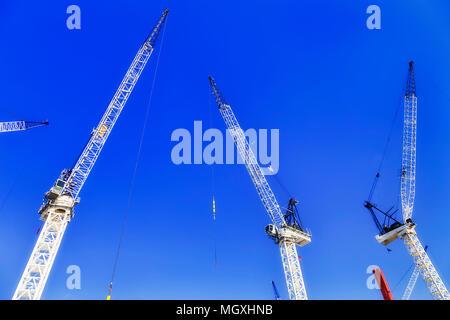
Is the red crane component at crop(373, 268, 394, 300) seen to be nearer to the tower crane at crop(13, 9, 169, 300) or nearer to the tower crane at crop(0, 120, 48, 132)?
the tower crane at crop(13, 9, 169, 300)

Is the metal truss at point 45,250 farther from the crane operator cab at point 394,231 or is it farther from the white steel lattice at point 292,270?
the crane operator cab at point 394,231

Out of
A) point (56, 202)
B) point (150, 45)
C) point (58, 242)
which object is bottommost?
point (58, 242)

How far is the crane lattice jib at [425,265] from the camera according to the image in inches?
2566

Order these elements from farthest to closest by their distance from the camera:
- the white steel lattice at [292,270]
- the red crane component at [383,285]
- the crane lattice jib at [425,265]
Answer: the crane lattice jib at [425,265] < the white steel lattice at [292,270] < the red crane component at [383,285]

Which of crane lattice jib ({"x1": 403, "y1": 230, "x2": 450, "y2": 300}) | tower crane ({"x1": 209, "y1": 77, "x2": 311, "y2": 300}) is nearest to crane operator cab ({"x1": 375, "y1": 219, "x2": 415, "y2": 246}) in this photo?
crane lattice jib ({"x1": 403, "y1": 230, "x2": 450, "y2": 300})

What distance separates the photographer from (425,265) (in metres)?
67.3

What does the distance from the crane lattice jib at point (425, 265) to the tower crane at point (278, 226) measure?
88.7 feet

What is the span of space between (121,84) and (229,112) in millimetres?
29174

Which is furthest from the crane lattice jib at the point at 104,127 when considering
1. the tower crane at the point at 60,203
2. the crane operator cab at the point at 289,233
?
the crane operator cab at the point at 289,233

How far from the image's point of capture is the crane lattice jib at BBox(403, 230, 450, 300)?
65.2 m
